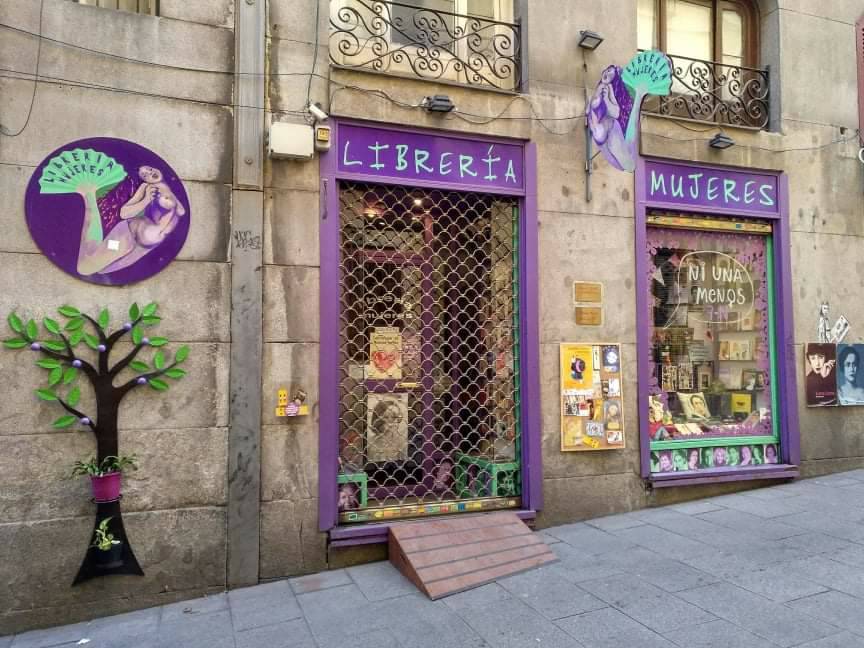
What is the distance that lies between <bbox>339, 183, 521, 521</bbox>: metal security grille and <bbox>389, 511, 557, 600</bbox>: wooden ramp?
50 cm

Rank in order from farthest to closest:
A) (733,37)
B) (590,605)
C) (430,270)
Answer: (733,37)
(430,270)
(590,605)

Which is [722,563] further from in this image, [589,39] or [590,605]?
[589,39]

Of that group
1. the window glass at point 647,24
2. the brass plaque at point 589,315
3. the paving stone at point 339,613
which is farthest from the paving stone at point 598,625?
the window glass at point 647,24

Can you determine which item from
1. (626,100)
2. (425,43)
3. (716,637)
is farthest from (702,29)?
(716,637)

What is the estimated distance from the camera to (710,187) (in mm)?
7281

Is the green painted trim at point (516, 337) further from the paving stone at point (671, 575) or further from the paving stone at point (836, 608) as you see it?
the paving stone at point (836, 608)

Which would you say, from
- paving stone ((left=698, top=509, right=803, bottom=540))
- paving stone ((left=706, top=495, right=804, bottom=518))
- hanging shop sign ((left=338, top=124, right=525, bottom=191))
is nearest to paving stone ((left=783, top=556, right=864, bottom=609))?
paving stone ((left=698, top=509, right=803, bottom=540))

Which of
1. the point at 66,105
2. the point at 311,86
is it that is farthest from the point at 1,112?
the point at 311,86

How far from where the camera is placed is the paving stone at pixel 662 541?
5434 mm

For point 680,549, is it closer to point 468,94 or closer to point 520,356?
point 520,356

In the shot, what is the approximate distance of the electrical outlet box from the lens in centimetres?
532

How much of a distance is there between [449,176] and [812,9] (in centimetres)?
545

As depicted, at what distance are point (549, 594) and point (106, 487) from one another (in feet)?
11.2

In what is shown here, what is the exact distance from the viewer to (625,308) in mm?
6680
